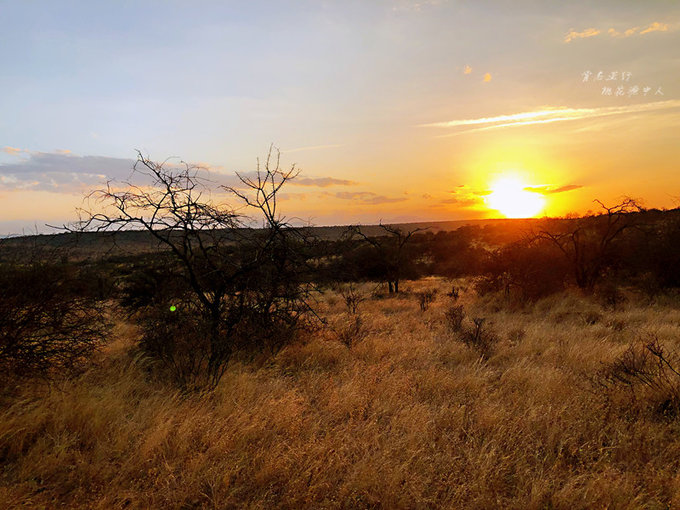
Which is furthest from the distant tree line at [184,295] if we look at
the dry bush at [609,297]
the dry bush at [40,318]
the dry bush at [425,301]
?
the dry bush at [609,297]

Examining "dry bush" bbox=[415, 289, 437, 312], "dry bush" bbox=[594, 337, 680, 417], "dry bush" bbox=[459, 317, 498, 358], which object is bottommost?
"dry bush" bbox=[415, 289, 437, 312]

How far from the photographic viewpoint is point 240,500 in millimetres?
2965

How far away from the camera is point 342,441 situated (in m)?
3.70

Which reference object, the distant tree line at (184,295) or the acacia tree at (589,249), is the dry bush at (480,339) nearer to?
the distant tree line at (184,295)

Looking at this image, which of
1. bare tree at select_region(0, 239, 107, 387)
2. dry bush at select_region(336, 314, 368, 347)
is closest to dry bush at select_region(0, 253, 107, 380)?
bare tree at select_region(0, 239, 107, 387)

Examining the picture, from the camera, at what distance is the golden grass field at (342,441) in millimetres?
2984

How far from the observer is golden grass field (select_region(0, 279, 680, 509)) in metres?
2.98

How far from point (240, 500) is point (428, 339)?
18.7ft

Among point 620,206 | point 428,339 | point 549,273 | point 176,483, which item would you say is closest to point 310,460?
point 176,483

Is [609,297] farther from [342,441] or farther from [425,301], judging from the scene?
[342,441]

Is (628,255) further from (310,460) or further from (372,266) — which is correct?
(310,460)

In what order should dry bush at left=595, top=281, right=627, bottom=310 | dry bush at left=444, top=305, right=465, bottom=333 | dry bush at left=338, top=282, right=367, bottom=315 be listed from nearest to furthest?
dry bush at left=444, top=305, right=465, bottom=333 → dry bush at left=595, top=281, right=627, bottom=310 → dry bush at left=338, top=282, right=367, bottom=315

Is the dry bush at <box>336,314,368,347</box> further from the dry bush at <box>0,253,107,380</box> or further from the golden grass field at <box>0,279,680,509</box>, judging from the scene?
the dry bush at <box>0,253,107,380</box>

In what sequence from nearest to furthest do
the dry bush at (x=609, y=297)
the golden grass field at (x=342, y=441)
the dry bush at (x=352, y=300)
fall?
the golden grass field at (x=342, y=441)
the dry bush at (x=609, y=297)
the dry bush at (x=352, y=300)
